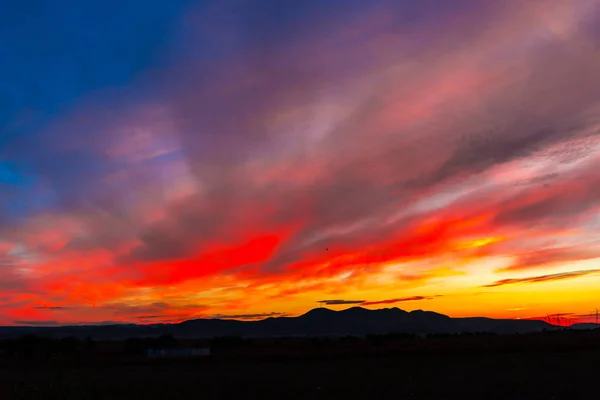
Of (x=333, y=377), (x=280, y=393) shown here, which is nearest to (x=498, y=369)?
(x=333, y=377)

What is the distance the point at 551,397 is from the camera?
2852 centimetres

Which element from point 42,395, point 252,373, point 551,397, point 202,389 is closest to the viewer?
point 42,395

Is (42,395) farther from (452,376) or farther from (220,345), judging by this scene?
(220,345)

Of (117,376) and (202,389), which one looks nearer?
(202,389)

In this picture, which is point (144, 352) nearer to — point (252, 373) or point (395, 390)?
point (252, 373)

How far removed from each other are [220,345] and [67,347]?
102 feet

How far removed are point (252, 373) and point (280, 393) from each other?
55.2 ft

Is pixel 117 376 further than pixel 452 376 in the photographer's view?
Yes

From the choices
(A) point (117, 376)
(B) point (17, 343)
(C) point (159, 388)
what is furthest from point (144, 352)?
(C) point (159, 388)

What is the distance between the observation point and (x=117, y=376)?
2039 inches

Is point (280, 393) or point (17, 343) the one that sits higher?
point (17, 343)

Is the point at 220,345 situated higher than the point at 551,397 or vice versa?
the point at 220,345

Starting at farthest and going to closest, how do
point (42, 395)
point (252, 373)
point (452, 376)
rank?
point (252, 373), point (452, 376), point (42, 395)

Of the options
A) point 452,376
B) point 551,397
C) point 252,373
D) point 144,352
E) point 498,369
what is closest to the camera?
point 551,397
